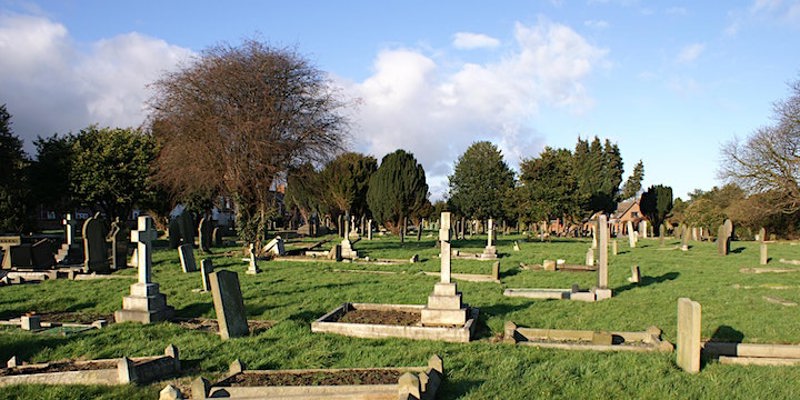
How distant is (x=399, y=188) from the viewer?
38875 mm

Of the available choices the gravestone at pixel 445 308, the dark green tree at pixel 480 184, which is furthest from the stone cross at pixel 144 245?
the dark green tree at pixel 480 184

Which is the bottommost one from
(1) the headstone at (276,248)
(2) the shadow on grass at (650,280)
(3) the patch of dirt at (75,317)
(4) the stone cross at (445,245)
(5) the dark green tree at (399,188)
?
(2) the shadow on grass at (650,280)

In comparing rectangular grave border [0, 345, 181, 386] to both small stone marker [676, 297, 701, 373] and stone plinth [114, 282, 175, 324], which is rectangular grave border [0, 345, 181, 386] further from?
small stone marker [676, 297, 701, 373]

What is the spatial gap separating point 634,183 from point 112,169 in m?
66.6

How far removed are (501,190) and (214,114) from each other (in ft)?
121

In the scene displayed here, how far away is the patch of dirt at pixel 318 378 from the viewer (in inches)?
227

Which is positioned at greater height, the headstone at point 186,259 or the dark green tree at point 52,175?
the dark green tree at point 52,175

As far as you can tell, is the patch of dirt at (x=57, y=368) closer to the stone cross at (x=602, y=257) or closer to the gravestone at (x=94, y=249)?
the stone cross at (x=602, y=257)

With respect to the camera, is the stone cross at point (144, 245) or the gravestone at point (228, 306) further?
the stone cross at point (144, 245)

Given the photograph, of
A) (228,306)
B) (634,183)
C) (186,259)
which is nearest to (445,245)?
(228,306)

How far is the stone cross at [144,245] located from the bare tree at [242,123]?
465 inches

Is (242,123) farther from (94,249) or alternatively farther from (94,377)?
(94,377)

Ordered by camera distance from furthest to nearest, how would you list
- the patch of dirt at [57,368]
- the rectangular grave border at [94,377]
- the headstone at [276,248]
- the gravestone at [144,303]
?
the headstone at [276,248]
the gravestone at [144,303]
the patch of dirt at [57,368]
the rectangular grave border at [94,377]

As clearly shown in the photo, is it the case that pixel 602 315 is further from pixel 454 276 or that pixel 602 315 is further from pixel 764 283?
pixel 764 283
